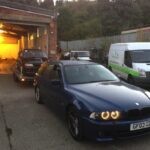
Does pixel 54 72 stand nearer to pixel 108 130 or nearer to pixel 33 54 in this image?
pixel 108 130

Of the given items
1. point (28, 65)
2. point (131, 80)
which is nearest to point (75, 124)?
point (131, 80)

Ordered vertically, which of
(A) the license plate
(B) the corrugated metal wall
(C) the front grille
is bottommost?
(A) the license plate

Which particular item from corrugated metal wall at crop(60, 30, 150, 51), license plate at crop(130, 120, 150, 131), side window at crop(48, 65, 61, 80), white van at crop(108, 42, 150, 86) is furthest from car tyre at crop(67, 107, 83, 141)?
corrugated metal wall at crop(60, 30, 150, 51)

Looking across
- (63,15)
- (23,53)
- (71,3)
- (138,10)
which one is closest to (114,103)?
(23,53)

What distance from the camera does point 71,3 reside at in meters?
83.3

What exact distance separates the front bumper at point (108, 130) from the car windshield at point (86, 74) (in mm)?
1865

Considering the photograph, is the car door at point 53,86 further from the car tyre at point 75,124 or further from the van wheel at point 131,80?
the van wheel at point 131,80

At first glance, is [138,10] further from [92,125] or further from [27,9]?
[92,125]

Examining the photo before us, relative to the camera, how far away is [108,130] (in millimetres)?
5586

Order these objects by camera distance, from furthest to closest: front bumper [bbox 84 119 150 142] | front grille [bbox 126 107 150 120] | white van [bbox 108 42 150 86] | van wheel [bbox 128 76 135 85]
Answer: van wheel [bbox 128 76 135 85]
white van [bbox 108 42 150 86]
front grille [bbox 126 107 150 120]
front bumper [bbox 84 119 150 142]

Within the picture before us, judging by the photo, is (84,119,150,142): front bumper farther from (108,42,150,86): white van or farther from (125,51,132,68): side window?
(125,51,132,68): side window

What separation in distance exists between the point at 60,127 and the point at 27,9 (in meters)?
16.0

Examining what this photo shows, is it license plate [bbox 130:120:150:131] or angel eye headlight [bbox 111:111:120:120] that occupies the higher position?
angel eye headlight [bbox 111:111:120:120]

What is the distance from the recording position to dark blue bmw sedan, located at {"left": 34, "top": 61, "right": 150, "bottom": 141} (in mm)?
5648
